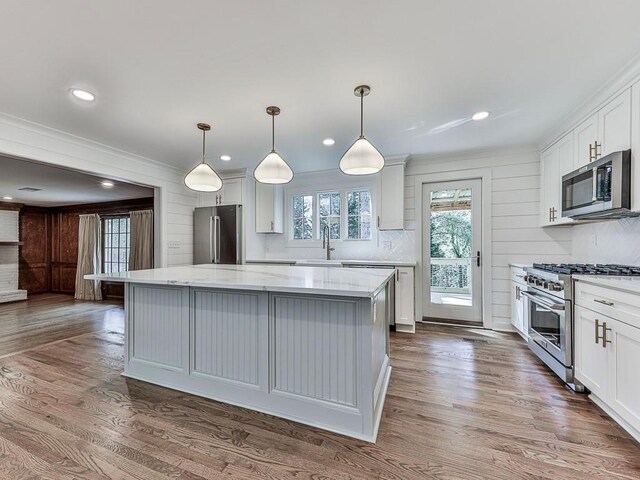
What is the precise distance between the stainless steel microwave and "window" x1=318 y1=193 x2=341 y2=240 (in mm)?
2882

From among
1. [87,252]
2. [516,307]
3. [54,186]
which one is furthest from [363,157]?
[87,252]

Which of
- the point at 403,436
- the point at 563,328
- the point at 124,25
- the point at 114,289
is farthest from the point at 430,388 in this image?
the point at 114,289

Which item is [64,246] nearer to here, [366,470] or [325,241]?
[325,241]

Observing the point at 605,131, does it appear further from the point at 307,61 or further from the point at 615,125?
the point at 307,61

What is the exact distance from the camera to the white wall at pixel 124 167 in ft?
9.35

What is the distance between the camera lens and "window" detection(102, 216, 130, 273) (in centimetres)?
655

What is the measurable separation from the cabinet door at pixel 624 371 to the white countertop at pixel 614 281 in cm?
22

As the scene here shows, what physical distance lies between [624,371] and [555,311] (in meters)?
0.70

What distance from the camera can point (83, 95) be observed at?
237 cm

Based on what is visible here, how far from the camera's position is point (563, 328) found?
2.32 metres

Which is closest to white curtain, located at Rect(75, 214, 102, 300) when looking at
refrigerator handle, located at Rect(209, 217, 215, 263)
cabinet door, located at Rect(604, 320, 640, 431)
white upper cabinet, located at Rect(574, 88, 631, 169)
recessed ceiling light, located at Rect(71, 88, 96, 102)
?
refrigerator handle, located at Rect(209, 217, 215, 263)

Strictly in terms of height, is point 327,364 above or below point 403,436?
above

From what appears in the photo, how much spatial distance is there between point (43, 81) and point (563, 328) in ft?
14.5

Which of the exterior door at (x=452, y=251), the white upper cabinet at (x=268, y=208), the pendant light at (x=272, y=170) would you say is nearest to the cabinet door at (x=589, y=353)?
the exterior door at (x=452, y=251)
